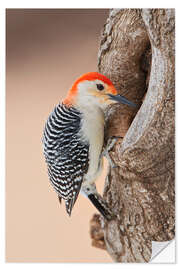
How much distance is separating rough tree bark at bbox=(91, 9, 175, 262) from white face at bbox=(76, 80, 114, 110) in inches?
6.4

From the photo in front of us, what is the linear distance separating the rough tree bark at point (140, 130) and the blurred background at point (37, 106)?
0.16 meters

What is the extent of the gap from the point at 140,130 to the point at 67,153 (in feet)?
1.20

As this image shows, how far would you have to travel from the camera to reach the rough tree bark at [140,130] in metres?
1.47

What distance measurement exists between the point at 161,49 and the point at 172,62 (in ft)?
0.23

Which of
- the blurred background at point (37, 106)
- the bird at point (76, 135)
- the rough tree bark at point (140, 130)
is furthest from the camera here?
the blurred background at point (37, 106)

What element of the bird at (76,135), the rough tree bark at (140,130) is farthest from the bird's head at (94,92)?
the rough tree bark at (140,130)

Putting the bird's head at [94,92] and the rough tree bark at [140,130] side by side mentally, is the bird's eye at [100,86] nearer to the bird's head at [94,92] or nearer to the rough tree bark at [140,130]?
the bird's head at [94,92]

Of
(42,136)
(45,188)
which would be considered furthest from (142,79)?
(45,188)

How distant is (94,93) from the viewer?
159 cm

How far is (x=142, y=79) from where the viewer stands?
1762 mm

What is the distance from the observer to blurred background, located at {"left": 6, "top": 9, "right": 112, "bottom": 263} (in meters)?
1.71

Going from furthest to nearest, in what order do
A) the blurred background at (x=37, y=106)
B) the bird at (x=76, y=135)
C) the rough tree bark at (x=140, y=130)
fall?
the blurred background at (x=37, y=106) < the bird at (x=76, y=135) < the rough tree bark at (x=140, y=130)

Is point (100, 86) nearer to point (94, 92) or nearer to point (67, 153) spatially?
point (94, 92)

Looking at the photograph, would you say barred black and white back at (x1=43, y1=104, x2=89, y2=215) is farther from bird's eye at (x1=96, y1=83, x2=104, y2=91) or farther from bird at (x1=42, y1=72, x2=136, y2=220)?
bird's eye at (x1=96, y1=83, x2=104, y2=91)
